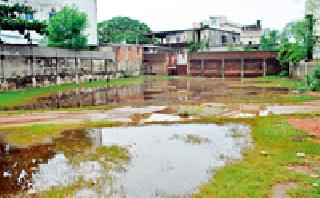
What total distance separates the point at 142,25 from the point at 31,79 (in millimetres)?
58373

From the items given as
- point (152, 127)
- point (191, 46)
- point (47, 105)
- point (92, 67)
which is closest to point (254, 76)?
point (191, 46)

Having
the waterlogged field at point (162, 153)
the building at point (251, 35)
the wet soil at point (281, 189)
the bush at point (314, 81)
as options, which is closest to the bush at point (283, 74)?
the bush at point (314, 81)

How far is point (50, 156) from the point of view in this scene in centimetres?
1015

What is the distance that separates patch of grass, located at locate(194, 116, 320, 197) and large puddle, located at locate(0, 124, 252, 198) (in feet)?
1.16

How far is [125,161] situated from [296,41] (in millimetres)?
34714

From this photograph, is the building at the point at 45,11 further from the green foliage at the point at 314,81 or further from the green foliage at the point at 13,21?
the green foliage at the point at 314,81

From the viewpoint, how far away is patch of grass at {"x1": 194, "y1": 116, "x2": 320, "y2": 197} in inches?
275

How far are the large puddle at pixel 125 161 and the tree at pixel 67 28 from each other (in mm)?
25674

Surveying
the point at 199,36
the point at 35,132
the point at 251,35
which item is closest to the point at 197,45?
the point at 199,36

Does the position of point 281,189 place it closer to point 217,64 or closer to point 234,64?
point 234,64

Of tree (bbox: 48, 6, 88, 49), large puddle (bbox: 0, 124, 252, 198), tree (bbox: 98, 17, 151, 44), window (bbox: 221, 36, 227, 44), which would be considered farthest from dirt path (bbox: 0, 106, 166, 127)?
tree (bbox: 98, 17, 151, 44)

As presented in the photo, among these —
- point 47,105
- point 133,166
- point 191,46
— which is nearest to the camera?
point 133,166

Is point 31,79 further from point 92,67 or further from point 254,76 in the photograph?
point 254,76

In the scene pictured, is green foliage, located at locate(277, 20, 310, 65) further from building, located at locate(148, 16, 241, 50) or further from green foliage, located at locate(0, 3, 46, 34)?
green foliage, located at locate(0, 3, 46, 34)
